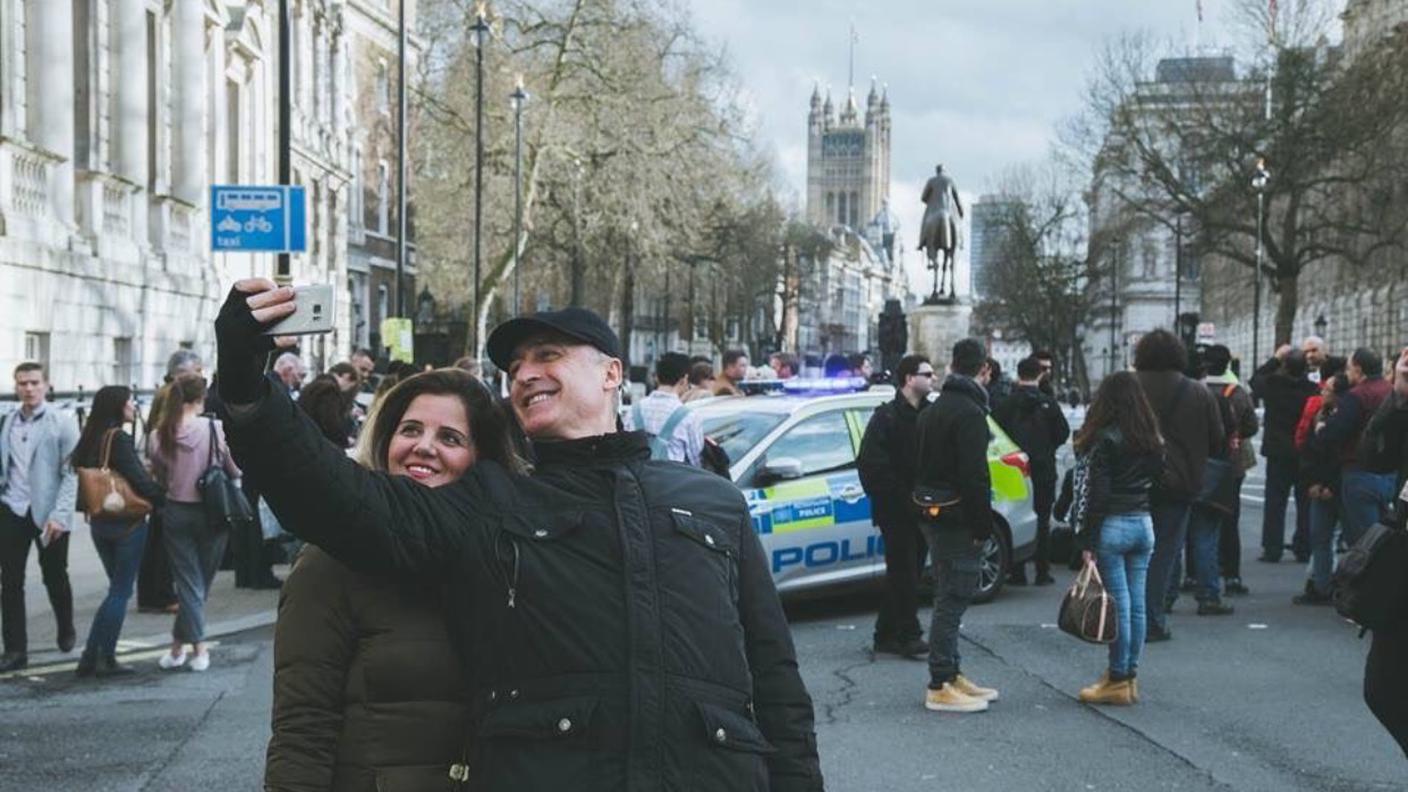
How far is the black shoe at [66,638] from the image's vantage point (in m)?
10.4

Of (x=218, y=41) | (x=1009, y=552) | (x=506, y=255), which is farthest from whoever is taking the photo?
(x=506, y=255)

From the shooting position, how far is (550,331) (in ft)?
10.5

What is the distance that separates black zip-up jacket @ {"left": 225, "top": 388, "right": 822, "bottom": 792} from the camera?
2850 millimetres

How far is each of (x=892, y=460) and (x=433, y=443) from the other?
22.3 ft

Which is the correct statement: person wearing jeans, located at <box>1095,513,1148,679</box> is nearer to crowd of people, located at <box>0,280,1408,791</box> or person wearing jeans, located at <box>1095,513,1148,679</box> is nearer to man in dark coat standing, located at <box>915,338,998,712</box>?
man in dark coat standing, located at <box>915,338,998,712</box>

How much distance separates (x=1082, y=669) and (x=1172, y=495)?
1.19 metres

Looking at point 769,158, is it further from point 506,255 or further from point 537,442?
point 537,442

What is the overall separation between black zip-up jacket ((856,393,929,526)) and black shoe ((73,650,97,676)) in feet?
15.3

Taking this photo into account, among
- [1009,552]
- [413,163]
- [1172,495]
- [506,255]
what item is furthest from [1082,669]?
[413,163]

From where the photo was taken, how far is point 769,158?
60.8m

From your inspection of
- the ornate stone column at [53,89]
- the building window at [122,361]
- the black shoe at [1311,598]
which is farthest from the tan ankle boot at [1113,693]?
the building window at [122,361]

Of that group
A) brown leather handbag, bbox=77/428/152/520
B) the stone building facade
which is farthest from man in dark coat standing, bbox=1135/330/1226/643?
the stone building facade

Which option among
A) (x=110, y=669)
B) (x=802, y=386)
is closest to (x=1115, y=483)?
(x=110, y=669)

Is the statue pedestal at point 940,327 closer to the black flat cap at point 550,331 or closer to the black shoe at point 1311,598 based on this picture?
the black shoe at point 1311,598
